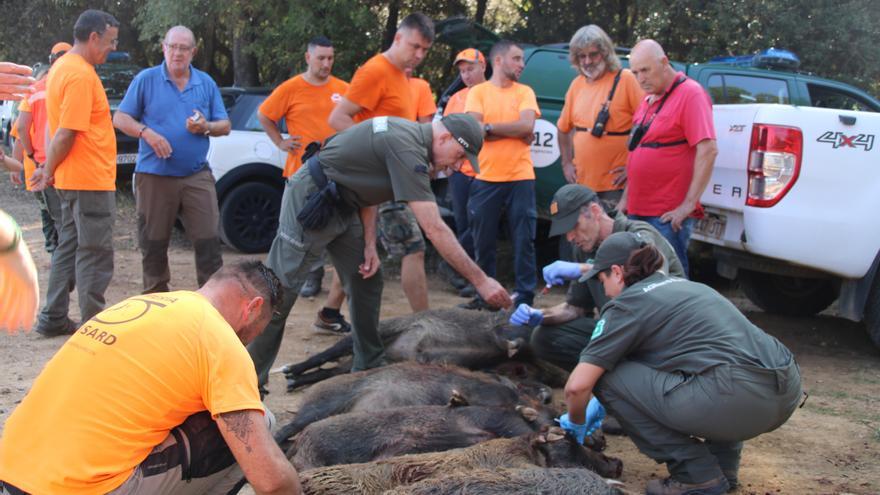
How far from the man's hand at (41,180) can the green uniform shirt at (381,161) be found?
2472 mm

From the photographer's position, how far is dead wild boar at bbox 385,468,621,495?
11.0 feet

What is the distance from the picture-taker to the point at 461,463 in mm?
3779

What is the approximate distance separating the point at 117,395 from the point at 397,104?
13.5 ft

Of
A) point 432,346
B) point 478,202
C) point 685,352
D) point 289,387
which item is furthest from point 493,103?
point 685,352

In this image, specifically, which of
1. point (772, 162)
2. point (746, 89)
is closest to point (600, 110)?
point (772, 162)

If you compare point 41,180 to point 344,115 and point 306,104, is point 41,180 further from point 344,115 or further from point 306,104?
point 344,115

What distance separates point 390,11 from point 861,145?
8528 millimetres

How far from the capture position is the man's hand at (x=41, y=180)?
21.0 ft

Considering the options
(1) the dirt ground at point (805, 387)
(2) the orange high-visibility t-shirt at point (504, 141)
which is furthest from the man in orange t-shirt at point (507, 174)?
(1) the dirt ground at point (805, 387)

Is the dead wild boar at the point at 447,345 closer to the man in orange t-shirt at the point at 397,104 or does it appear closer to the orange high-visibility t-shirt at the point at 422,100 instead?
the man in orange t-shirt at the point at 397,104

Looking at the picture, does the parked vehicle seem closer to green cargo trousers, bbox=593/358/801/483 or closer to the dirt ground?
the dirt ground

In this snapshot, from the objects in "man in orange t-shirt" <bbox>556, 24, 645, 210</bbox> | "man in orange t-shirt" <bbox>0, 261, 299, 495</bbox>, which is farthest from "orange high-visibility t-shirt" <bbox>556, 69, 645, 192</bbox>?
"man in orange t-shirt" <bbox>0, 261, 299, 495</bbox>

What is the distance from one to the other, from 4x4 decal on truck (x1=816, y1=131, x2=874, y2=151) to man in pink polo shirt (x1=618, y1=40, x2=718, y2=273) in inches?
25.8

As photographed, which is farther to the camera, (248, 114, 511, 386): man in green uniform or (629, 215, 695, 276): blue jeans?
(629, 215, 695, 276): blue jeans
